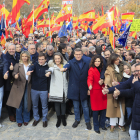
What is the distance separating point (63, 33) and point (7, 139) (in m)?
5.19

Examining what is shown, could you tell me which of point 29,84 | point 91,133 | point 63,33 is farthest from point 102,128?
point 63,33

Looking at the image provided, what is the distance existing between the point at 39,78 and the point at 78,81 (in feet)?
3.09

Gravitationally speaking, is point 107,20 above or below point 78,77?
above

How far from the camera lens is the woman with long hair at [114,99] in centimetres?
431

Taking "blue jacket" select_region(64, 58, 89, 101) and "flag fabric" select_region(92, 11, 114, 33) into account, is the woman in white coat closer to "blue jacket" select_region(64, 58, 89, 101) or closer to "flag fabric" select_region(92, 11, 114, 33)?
"blue jacket" select_region(64, 58, 89, 101)

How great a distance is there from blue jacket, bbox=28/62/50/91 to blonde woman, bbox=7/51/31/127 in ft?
0.45

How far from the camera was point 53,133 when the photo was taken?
4.46 metres

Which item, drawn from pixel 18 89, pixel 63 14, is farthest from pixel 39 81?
pixel 63 14

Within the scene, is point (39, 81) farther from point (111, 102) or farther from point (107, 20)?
point (107, 20)

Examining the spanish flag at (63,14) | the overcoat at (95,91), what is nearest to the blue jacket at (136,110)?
the overcoat at (95,91)

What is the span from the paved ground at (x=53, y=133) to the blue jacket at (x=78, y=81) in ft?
2.55

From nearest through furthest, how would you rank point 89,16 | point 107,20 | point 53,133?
point 53,133, point 107,20, point 89,16

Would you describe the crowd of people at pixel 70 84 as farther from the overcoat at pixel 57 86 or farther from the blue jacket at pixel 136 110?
the blue jacket at pixel 136 110

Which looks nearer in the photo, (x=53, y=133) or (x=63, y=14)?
(x=53, y=133)
